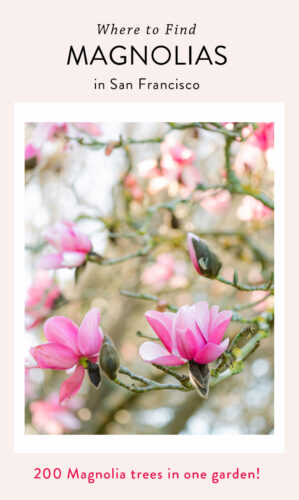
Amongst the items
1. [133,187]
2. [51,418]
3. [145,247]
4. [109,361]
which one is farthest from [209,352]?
[51,418]

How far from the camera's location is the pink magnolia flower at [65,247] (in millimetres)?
1001

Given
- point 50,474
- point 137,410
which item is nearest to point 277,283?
point 50,474

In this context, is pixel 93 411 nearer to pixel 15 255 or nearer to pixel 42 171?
pixel 42 171

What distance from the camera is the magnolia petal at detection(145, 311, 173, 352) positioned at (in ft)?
2.39

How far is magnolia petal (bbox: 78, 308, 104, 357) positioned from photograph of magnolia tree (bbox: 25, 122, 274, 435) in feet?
0.75

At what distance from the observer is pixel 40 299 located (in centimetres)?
141

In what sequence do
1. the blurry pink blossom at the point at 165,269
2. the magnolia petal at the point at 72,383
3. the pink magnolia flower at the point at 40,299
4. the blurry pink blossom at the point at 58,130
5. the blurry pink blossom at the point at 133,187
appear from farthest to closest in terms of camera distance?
the blurry pink blossom at the point at 165,269, the blurry pink blossom at the point at 133,187, the pink magnolia flower at the point at 40,299, the blurry pink blossom at the point at 58,130, the magnolia petal at the point at 72,383

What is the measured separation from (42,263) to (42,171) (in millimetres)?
816

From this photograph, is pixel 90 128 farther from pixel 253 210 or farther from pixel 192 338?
pixel 192 338

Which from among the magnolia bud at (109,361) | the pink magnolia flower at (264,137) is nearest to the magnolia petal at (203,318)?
the magnolia bud at (109,361)

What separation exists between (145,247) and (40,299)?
0.41 meters

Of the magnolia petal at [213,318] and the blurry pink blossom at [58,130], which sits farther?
the blurry pink blossom at [58,130]

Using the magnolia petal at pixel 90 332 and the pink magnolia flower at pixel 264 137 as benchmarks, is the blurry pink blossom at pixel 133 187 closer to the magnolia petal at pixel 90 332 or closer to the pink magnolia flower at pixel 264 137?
the pink magnolia flower at pixel 264 137

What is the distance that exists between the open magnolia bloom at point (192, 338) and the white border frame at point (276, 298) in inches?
12.3
